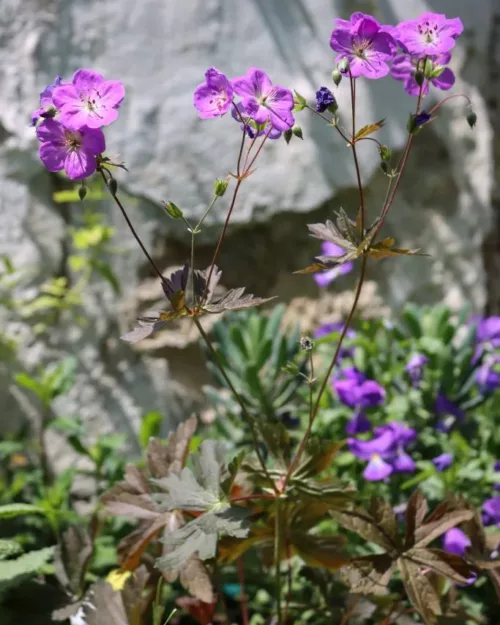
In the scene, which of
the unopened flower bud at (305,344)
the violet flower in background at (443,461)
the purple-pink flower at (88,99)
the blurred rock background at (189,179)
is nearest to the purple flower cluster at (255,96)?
the purple-pink flower at (88,99)

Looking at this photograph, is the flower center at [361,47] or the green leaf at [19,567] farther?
the green leaf at [19,567]

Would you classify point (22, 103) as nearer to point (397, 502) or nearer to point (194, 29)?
point (194, 29)

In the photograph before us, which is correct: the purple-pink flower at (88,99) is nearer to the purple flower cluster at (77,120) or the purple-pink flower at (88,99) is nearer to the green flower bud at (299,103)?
the purple flower cluster at (77,120)

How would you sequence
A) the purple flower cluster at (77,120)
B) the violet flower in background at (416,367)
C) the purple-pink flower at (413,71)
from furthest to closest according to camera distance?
the violet flower in background at (416,367) < the purple-pink flower at (413,71) < the purple flower cluster at (77,120)

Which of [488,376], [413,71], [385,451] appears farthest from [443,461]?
[413,71]

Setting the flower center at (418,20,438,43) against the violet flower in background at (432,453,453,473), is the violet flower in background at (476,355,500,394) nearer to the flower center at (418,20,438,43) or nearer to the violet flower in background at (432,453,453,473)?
the violet flower in background at (432,453,453,473)

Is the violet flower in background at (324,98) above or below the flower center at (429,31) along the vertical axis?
below
